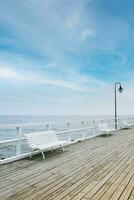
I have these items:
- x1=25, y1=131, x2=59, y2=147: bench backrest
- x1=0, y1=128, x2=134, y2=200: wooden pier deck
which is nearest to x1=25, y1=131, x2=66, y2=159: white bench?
x1=25, y1=131, x2=59, y2=147: bench backrest

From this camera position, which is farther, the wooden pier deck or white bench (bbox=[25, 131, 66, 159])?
white bench (bbox=[25, 131, 66, 159])

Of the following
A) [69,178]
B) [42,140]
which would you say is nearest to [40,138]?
[42,140]

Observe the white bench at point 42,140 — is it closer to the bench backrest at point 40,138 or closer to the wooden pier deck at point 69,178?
the bench backrest at point 40,138

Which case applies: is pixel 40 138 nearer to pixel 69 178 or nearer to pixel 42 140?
pixel 42 140

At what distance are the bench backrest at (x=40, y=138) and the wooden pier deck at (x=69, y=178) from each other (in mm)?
400

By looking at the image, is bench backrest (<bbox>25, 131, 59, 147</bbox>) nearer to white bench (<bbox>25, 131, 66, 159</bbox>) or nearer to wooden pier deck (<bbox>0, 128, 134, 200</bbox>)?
white bench (<bbox>25, 131, 66, 159</bbox>)

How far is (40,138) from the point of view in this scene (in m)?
8.01

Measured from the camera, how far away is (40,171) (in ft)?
19.7

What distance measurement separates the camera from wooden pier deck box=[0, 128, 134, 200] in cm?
440

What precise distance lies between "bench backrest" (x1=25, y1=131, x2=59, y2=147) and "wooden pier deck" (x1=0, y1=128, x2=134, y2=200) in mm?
400

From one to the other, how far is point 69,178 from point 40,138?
2.74 meters

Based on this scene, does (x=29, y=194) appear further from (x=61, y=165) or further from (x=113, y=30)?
(x=113, y=30)

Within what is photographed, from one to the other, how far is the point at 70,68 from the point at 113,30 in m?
20.2

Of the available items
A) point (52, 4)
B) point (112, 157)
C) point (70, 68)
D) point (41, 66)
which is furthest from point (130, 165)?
point (41, 66)
